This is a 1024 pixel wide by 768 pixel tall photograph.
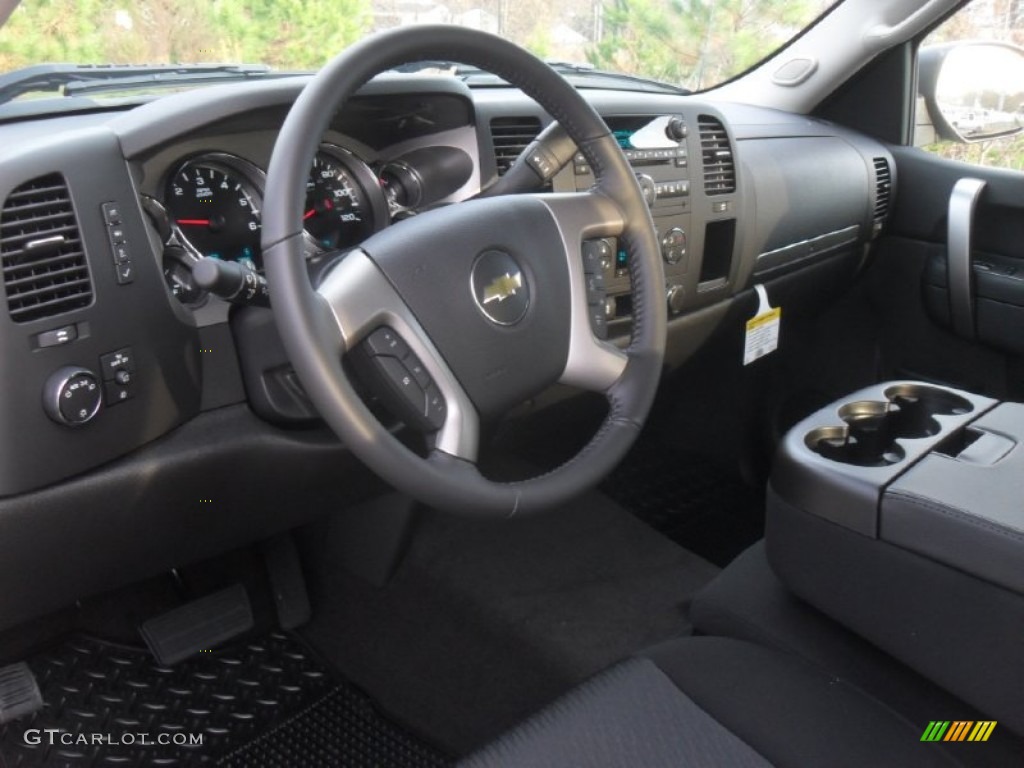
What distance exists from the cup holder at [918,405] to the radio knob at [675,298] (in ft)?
1.70

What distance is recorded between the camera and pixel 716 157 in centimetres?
196

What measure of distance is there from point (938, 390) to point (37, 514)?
1262 millimetres

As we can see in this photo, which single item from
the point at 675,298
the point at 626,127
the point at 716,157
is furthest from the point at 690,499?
the point at 626,127

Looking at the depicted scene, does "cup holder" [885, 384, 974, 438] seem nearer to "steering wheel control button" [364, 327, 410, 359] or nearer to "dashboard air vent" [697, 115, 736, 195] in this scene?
"dashboard air vent" [697, 115, 736, 195]

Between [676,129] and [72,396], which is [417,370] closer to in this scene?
[72,396]

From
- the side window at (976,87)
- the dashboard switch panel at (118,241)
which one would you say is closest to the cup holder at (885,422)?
the dashboard switch panel at (118,241)

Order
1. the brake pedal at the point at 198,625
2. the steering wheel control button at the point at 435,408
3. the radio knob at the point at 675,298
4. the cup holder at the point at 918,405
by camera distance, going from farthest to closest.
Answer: the radio knob at the point at 675,298 < the brake pedal at the point at 198,625 < the cup holder at the point at 918,405 < the steering wheel control button at the point at 435,408

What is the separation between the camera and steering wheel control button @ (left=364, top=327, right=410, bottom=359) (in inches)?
41.0

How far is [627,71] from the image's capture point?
228 centimetres

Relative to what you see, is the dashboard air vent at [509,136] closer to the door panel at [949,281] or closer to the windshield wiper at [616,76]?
the windshield wiper at [616,76]

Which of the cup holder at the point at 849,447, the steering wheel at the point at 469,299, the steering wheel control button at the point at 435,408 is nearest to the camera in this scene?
the steering wheel at the point at 469,299

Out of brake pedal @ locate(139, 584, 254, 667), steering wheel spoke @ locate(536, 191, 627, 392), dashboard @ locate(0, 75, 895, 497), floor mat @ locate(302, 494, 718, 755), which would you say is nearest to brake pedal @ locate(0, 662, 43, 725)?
brake pedal @ locate(139, 584, 254, 667)

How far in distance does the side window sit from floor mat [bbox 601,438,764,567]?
3.46ft

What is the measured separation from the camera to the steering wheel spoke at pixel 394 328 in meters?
1.01
